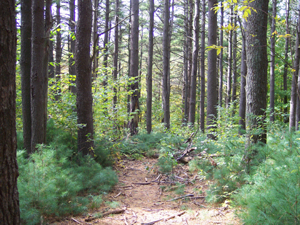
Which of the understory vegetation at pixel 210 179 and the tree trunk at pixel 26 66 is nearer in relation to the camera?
the understory vegetation at pixel 210 179

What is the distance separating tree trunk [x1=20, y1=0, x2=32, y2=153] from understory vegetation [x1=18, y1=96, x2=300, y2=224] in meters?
0.55

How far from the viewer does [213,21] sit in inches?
340

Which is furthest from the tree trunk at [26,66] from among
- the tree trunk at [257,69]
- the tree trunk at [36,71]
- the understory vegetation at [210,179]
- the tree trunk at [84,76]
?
the tree trunk at [257,69]

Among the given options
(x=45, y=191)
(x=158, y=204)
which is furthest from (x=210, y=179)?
(x=45, y=191)

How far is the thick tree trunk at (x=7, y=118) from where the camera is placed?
193 centimetres

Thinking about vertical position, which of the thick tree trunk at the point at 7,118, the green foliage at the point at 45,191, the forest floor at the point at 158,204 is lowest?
the forest floor at the point at 158,204

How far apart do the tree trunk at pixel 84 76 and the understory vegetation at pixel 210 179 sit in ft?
1.15

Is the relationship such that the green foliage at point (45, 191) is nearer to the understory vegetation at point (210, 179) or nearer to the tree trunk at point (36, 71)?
the understory vegetation at point (210, 179)

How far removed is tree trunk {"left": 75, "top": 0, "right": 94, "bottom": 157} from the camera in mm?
5297

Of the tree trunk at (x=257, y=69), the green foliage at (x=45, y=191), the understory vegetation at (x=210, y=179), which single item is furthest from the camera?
the tree trunk at (x=257, y=69)

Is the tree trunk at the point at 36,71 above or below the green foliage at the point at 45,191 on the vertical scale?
above

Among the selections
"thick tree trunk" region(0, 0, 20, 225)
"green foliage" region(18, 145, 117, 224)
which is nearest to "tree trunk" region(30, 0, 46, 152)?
"green foliage" region(18, 145, 117, 224)

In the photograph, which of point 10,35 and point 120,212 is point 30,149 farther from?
point 10,35

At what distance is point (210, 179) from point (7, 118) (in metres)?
4.10
